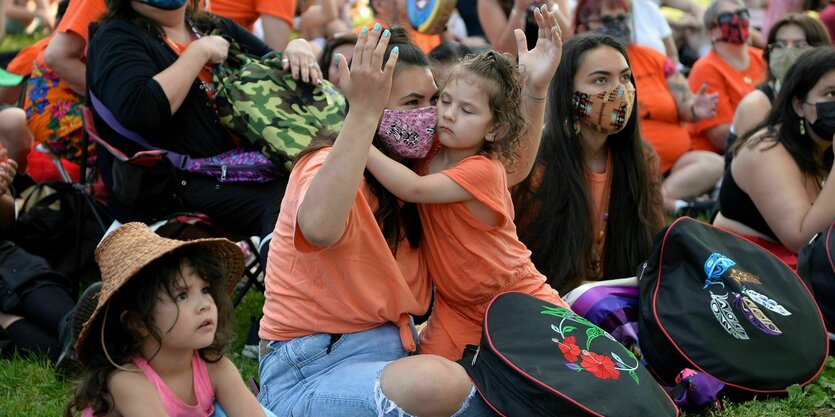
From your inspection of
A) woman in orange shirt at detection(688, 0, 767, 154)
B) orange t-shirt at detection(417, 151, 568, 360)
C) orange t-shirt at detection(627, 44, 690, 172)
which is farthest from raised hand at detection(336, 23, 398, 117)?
woman in orange shirt at detection(688, 0, 767, 154)

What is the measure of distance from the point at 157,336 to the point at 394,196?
0.81m

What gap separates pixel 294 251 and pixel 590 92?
5.29 feet

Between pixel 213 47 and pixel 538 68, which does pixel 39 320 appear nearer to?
pixel 213 47

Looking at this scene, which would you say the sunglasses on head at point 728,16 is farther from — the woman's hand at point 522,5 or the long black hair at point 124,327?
the long black hair at point 124,327

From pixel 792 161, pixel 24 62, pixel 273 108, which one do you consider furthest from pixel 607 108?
pixel 24 62

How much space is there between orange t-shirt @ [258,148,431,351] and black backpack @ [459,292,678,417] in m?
0.27

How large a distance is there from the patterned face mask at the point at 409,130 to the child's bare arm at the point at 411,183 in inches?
2.9

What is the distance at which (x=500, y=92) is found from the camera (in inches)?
119

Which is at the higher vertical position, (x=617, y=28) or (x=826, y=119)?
(x=826, y=119)

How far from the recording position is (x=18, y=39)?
1016 cm

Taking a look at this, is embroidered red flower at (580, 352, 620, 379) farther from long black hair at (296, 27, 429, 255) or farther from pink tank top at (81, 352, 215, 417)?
pink tank top at (81, 352, 215, 417)

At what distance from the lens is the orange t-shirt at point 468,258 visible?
2.98 metres

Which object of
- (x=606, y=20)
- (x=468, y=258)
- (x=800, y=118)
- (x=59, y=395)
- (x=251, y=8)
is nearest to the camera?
(x=468, y=258)

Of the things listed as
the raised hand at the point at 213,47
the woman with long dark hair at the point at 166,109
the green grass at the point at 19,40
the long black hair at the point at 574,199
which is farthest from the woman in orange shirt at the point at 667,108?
the green grass at the point at 19,40
